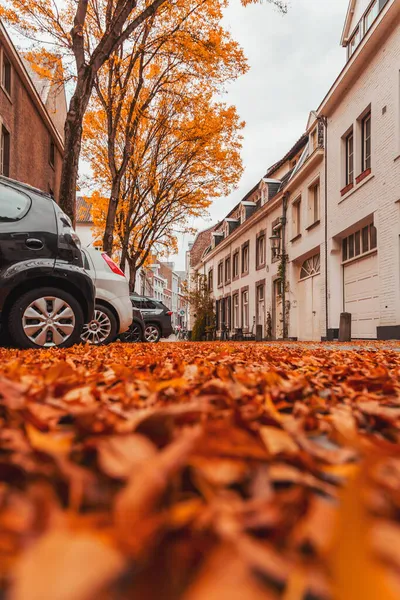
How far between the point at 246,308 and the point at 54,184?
40.7 ft

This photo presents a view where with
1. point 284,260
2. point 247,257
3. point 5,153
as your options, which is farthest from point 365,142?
point 247,257

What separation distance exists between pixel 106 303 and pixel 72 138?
3.10 metres

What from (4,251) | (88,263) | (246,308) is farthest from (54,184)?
(4,251)

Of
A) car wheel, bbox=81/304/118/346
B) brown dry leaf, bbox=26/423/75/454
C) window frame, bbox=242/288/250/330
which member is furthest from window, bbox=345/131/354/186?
brown dry leaf, bbox=26/423/75/454

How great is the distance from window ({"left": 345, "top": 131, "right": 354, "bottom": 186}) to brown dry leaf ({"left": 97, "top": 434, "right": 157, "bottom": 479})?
612 inches

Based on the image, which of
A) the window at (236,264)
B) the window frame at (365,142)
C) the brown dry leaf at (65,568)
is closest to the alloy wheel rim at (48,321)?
the brown dry leaf at (65,568)

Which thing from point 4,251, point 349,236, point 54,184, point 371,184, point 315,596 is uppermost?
point 54,184

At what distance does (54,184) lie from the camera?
23703 mm

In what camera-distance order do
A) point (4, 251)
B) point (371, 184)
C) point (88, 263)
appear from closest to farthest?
1. point (4, 251)
2. point (88, 263)
3. point (371, 184)

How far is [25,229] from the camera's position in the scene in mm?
5363

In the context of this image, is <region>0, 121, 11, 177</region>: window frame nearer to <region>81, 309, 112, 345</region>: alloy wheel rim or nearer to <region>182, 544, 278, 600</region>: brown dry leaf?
<region>81, 309, 112, 345</region>: alloy wheel rim

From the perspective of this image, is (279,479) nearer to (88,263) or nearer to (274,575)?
(274,575)

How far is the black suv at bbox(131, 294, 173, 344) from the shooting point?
15414 mm

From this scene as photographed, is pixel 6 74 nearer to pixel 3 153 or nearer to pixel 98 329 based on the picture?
pixel 3 153
